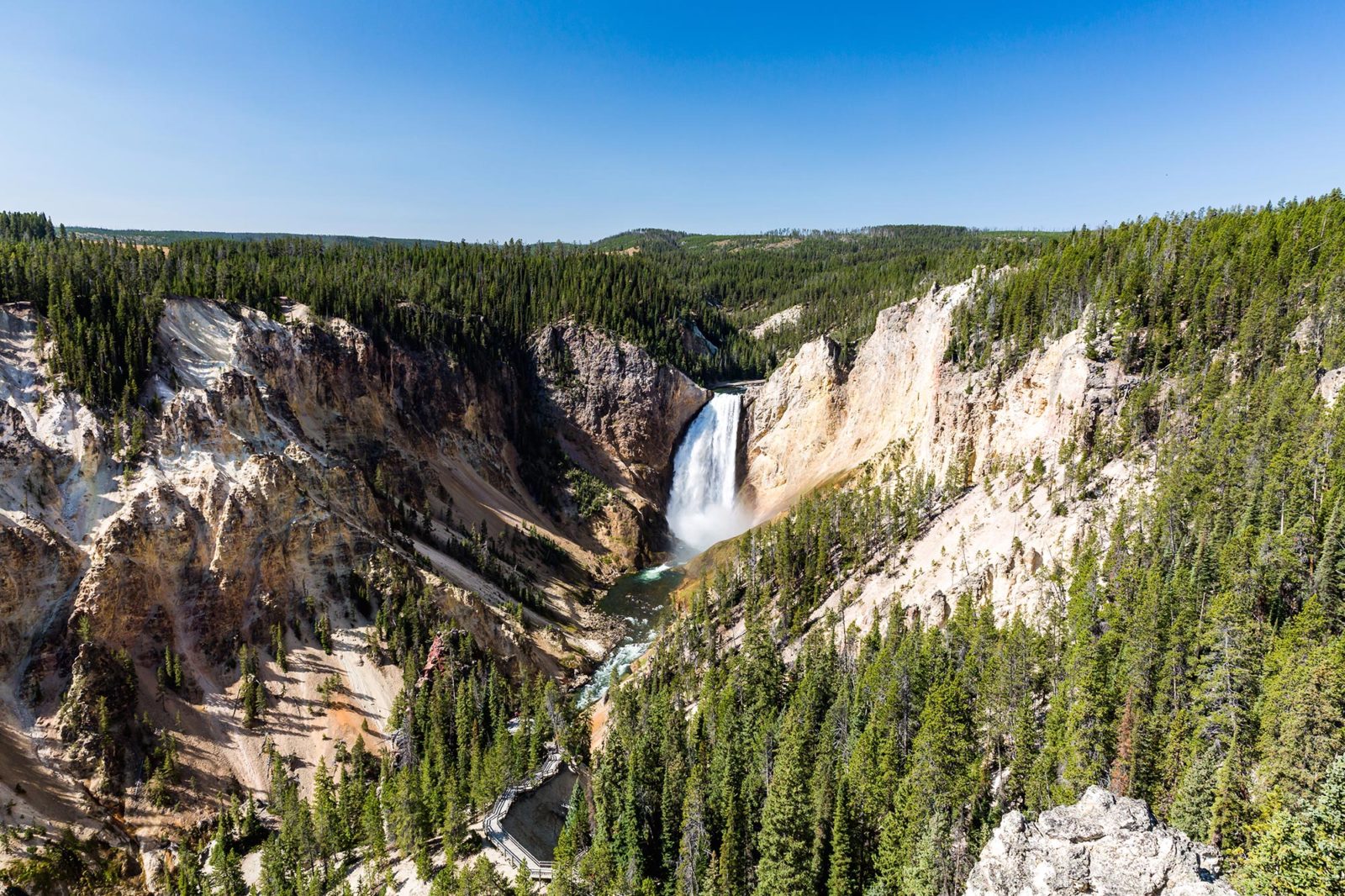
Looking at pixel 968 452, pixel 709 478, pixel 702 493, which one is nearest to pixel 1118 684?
pixel 968 452

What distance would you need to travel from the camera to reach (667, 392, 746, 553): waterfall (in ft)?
332

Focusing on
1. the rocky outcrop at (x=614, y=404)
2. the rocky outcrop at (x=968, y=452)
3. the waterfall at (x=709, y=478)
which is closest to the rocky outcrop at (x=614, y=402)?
the rocky outcrop at (x=614, y=404)

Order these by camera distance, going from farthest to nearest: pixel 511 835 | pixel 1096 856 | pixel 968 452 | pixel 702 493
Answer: pixel 702 493
pixel 968 452
pixel 511 835
pixel 1096 856

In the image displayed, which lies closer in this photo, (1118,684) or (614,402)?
(1118,684)

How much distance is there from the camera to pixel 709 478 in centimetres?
10531

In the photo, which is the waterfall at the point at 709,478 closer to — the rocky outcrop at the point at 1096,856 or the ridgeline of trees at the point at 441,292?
the ridgeline of trees at the point at 441,292

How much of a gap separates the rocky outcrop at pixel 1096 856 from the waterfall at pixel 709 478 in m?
77.8

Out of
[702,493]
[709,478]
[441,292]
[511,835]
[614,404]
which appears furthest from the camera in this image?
[614,404]

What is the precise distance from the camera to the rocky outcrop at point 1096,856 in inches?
730

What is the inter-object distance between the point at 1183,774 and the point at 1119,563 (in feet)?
57.0

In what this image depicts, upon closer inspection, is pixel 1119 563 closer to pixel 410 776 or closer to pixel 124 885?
pixel 410 776

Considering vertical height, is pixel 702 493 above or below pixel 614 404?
below

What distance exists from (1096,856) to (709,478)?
3393 inches

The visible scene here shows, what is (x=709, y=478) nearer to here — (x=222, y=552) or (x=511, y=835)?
(x=222, y=552)
